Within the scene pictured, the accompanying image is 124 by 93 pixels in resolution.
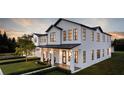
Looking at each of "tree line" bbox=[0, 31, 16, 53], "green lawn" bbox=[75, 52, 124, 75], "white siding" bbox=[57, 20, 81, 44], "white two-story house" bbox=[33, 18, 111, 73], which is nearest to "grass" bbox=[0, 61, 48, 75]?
"white two-story house" bbox=[33, 18, 111, 73]

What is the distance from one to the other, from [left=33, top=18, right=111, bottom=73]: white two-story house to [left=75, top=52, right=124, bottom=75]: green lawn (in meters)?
0.16

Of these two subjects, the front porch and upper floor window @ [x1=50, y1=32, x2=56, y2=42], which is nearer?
the front porch

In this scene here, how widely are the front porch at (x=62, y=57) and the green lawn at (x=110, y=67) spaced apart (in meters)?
0.41

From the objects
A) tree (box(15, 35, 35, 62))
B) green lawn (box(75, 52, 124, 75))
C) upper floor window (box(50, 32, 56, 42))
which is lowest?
green lawn (box(75, 52, 124, 75))

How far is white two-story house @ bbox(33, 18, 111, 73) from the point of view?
5422 mm

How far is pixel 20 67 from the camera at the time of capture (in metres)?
5.51

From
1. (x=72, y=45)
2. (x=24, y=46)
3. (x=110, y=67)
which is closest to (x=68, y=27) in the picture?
(x=72, y=45)

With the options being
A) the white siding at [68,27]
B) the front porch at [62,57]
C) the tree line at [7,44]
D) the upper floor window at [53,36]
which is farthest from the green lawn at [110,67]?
the tree line at [7,44]

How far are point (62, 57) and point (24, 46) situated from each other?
1.37 m

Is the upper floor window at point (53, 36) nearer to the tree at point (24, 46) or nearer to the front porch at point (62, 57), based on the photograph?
the front porch at point (62, 57)

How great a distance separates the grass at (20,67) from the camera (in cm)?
537

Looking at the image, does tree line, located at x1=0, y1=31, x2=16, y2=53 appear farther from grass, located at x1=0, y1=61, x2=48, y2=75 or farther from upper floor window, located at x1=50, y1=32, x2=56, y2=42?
upper floor window, located at x1=50, y1=32, x2=56, y2=42
